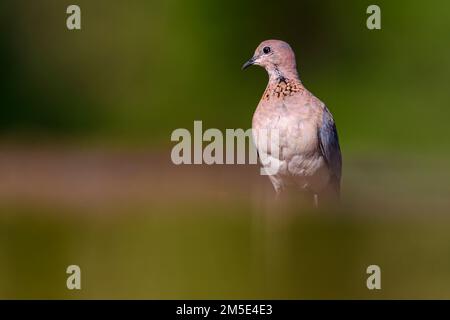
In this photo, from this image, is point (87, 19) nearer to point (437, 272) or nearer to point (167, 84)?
point (167, 84)

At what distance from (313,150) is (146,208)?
1676mm

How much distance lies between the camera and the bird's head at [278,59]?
20.7 ft

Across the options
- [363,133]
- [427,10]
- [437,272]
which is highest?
[427,10]

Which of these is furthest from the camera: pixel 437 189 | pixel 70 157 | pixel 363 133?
pixel 363 133

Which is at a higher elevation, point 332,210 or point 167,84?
point 167,84

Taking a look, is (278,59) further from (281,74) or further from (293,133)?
(293,133)

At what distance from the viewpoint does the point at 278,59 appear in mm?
6348

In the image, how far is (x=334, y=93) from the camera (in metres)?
11.5

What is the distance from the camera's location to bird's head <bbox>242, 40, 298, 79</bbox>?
6.32 m

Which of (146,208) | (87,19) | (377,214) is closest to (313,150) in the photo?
(377,214)

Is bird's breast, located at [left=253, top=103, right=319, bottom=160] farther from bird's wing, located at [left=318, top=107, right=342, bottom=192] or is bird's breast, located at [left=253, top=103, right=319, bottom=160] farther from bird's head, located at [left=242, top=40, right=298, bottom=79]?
bird's head, located at [left=242, top=40, right=298, bottom=79]

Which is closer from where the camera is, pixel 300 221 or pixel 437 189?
pixel 300 221

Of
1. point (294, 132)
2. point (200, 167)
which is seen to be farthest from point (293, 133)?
point (200, 167)

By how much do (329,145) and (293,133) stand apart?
0.32m
